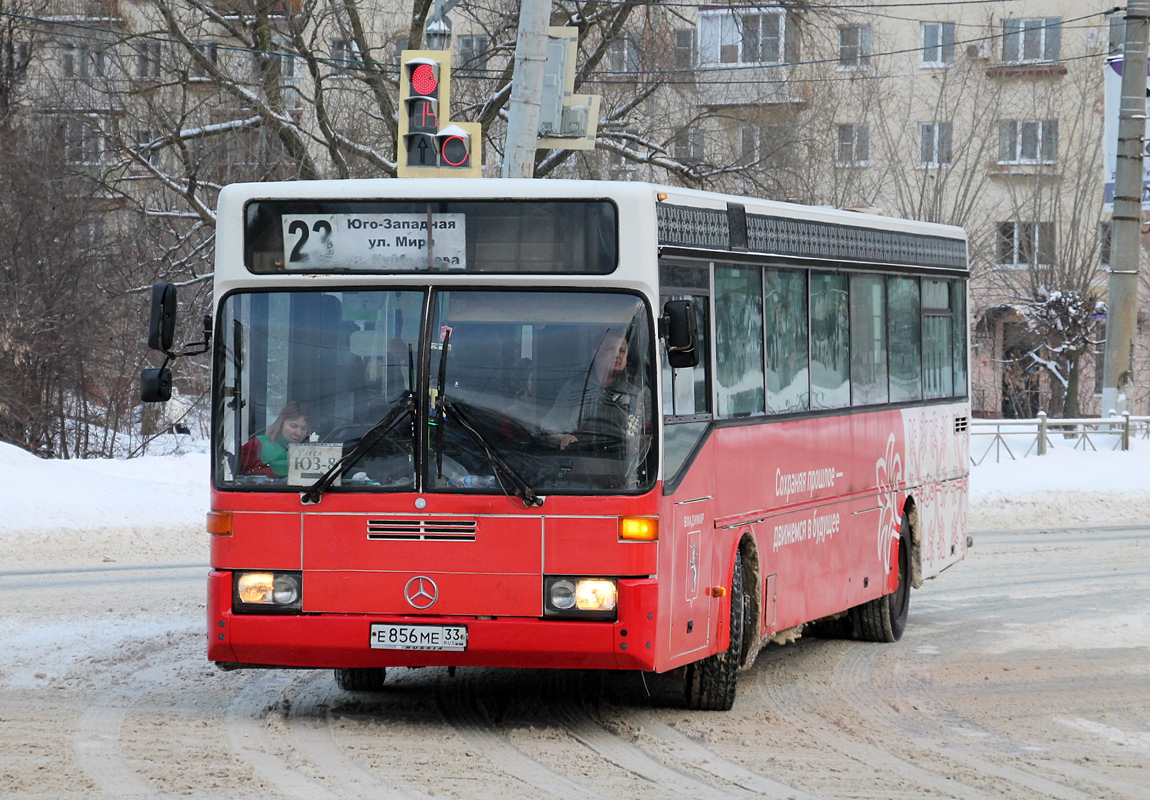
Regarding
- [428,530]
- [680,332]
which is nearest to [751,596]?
[680,332]

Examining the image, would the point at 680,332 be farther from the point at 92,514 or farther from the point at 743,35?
the point at 743,35

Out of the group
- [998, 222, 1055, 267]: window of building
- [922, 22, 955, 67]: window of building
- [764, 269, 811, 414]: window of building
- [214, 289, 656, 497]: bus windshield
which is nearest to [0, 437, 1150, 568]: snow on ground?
[764, 269, 811, 414]: window of building

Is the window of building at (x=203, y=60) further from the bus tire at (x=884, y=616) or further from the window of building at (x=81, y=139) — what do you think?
the bus tire at (x=884, y=616)

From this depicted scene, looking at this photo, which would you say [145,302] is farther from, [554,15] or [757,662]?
[757,662]

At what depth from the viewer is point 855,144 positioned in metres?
38.9

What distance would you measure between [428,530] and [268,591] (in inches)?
33.5

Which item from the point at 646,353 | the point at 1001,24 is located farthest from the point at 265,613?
the point at 1001,24

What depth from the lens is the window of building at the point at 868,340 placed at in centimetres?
1142

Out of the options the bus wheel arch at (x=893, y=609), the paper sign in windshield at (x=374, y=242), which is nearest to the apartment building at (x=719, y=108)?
the bus wheel arch at (x=893, y=609)

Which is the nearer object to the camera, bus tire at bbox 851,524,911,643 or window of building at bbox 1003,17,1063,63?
bus tire at bbox 851,524,911,643

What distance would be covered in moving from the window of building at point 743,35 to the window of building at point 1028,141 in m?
7.51

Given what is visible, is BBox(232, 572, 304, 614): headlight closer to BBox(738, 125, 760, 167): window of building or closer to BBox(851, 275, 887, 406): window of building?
BBox(851, 275, 887, 406): window of building

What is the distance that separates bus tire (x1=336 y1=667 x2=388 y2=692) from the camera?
31.3 feet

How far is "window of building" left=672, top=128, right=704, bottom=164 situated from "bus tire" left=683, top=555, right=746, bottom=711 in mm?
19898
